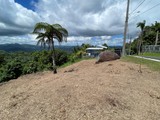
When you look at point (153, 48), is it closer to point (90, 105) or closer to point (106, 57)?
point (106, 57)

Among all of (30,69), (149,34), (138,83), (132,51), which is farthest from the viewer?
(132,51)

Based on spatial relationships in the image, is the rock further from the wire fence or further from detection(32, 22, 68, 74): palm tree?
the wire fence

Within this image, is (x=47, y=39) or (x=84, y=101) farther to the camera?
(x=47, y=39)

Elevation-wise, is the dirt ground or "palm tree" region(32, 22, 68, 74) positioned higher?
"palm tree" region(32, 22, 68, 74)

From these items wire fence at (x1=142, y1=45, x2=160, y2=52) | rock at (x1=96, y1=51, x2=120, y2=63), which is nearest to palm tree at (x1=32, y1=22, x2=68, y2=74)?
rock at (x1=96, y1=51, x2=120, y2=63)

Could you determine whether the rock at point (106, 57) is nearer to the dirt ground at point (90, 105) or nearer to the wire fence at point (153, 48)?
the dirt ground at point (90, 105)

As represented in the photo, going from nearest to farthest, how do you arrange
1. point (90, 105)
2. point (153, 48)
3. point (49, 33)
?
point (90, 105)
point (49, 33)
point (153, 48)

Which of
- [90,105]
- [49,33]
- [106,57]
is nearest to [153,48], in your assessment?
[106,57]

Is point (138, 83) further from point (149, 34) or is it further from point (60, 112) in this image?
point (149, 34)

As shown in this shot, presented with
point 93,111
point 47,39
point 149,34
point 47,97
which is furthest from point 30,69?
point 149,34

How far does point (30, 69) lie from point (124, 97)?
15315mm

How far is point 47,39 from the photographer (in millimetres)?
12109

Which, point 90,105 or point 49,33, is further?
point 49,33

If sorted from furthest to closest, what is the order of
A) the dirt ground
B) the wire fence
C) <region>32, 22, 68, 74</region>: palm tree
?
the wire fence, <region>32, 22, 68, 74</region>: palm tree, the dirt ground
